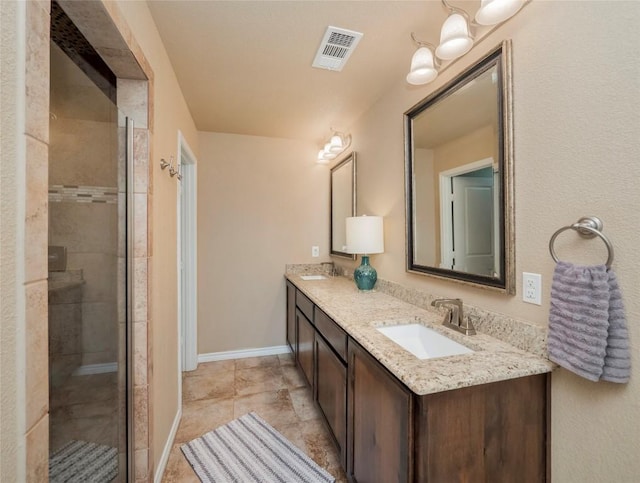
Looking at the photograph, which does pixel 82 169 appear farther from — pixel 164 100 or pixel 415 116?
pixel 415 116

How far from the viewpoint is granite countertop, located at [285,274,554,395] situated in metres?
0.94

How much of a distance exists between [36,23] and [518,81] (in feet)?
5.11

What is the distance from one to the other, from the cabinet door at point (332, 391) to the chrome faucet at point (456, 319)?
57cm

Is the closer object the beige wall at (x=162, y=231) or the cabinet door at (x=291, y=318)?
the beige wall at (x=162, y=231)

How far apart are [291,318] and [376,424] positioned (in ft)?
6.29

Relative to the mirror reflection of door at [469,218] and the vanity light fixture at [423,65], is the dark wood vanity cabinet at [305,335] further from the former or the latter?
the vanity light fixture at [423,65]

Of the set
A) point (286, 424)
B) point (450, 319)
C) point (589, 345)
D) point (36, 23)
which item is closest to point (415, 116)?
point (450, 319)

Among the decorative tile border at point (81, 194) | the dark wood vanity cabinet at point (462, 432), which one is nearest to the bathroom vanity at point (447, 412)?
the dark wood vanity cabinet at point (462, 432)

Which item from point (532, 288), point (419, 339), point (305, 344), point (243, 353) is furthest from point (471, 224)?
point (243, 353)

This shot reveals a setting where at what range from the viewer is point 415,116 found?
184 centimetres

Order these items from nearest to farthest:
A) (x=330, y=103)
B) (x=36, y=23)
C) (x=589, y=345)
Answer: (x=36, y=23) < (x=589, y=345) < (x=330, y=103)

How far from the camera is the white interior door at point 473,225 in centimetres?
134

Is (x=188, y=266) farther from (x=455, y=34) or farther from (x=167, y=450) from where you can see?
(x=455, y=34)

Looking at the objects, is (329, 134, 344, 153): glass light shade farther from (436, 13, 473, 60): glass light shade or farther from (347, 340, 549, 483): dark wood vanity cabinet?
(347, 340, 549, 483): dark wood vanity cabinet
